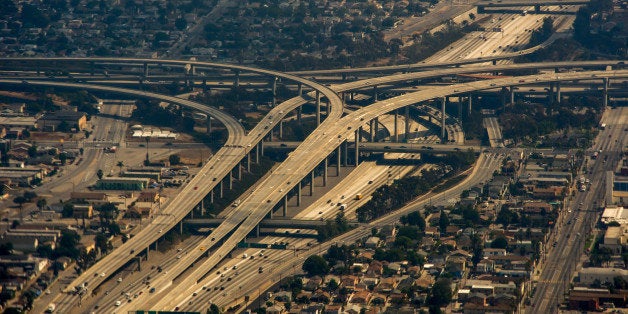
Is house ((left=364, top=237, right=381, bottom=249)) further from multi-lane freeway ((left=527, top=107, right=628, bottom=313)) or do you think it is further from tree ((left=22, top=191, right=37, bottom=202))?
tree ((left=22, top=191, right=37, bottom=202))

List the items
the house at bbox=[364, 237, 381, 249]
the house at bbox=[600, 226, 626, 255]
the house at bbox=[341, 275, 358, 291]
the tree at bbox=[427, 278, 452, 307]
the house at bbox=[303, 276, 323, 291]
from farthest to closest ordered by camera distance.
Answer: the house at bbox=[364, 237, 381, 249] < the house at bbox=[600, 226, 626, 255] < the house at bbox=[303, 276, 323, 291] < the house at bbox=[341, 275, 358, 291] < the tree at bbox=[427, 278, 452, 307]

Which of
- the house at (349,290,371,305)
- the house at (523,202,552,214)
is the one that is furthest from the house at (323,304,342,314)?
the house at (523,202,552,214)

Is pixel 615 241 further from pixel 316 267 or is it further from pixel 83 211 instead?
pixel 83 211

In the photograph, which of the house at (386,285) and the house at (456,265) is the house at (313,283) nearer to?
the house at (386,285)

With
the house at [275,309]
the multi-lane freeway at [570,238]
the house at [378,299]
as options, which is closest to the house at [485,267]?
the multi-lane freeway at [570,238]

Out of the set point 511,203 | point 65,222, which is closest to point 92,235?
point 65,222

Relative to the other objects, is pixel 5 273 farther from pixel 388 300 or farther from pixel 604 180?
pixel 604 180
